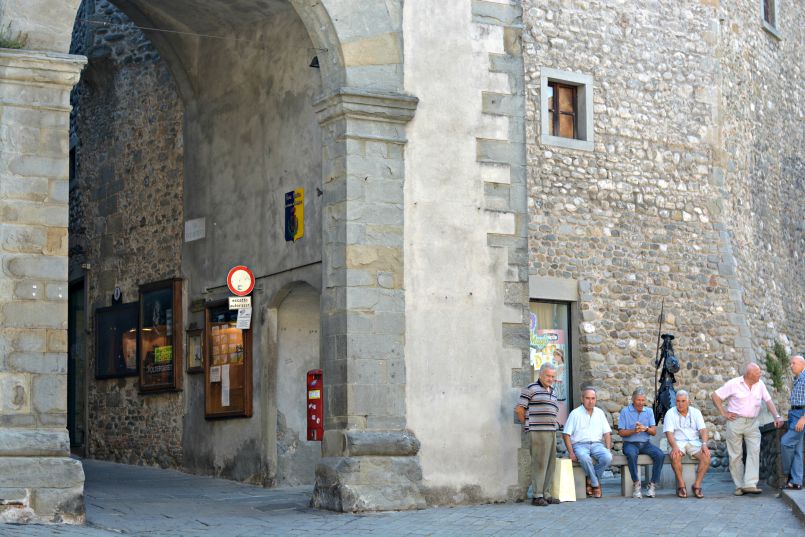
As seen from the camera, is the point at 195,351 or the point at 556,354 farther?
the point at 556,354

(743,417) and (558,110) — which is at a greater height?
(558,110)

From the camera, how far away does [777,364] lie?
76.8 feet

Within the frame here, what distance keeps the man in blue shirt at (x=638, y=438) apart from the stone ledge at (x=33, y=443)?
6.09 m

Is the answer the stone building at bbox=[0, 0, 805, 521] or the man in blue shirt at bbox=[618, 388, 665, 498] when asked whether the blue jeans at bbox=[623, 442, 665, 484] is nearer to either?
the man in blue shirt at bbox=[618, 388, 665, 498]

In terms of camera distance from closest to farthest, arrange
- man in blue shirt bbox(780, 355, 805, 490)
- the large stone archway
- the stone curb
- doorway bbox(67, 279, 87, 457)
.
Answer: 1. the large stone archway
2. the stone curb
3. man in blue shirt bbox(780, 355, 805, 490)
4. doorway bbox(67, 279, 87, 457)

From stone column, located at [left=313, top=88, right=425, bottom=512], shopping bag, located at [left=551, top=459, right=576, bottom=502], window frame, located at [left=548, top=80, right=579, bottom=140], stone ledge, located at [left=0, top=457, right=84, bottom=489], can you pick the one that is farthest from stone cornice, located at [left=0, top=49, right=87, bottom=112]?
window frame, located at [left=548, top=80, right=579, bottom=140]

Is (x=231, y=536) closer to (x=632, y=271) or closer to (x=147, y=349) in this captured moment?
(x=147, y=349)

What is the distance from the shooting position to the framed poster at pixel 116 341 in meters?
19.0

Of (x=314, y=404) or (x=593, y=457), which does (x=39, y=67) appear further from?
(x=593, y=457)

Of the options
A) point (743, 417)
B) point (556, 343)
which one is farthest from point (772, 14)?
point (743, 417)

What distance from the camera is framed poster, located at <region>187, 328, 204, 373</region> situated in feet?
57.1

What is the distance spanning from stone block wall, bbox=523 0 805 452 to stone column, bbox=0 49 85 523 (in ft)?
30.6

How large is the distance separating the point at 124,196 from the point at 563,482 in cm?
879

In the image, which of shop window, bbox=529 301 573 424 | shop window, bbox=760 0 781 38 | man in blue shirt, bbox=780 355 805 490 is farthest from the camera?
shop window, bbox=760 0 781 38
